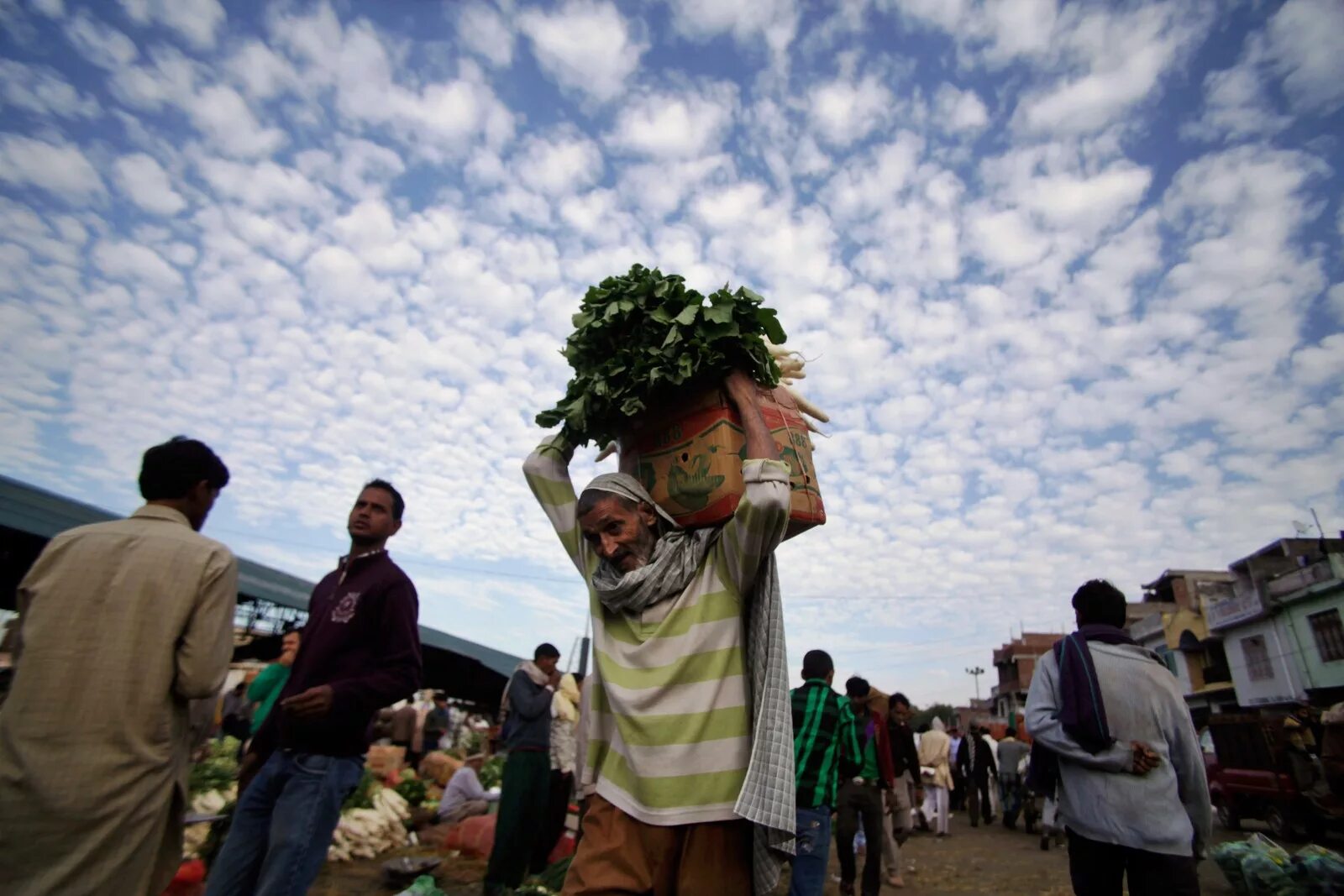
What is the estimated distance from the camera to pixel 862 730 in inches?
263

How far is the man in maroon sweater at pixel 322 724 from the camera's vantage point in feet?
9.35

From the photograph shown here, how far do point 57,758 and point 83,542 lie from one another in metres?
0.73

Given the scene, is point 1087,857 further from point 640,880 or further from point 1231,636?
point 1231,636

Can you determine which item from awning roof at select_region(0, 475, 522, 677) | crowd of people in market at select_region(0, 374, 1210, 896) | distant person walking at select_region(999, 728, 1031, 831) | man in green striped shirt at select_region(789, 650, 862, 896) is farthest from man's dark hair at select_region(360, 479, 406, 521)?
distant person walking at select_region(999, 728, 1031, 831)

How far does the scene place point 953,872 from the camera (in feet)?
28.8

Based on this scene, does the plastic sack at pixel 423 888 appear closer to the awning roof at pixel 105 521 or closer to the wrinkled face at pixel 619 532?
the awning roof at pixel 105 521

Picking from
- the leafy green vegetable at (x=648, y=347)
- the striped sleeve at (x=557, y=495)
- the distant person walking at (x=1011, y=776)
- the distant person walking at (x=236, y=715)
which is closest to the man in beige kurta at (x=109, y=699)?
the striped sleeve at (x=557, y=495)

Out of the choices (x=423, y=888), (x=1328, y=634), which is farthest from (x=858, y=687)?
(x=1328, y=634)

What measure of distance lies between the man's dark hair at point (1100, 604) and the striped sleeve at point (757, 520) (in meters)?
2.52

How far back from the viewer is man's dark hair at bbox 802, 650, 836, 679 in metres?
5.46

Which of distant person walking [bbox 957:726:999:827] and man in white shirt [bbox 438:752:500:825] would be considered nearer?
man in white shirt [bbox 438:752:500:825]

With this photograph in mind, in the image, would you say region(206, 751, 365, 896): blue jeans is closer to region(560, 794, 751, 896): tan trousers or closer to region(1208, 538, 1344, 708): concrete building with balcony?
region(560, 794, 751, 896): tan trousers

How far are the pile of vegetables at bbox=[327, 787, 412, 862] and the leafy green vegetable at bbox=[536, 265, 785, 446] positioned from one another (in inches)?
272

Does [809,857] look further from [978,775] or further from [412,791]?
[978,775]
